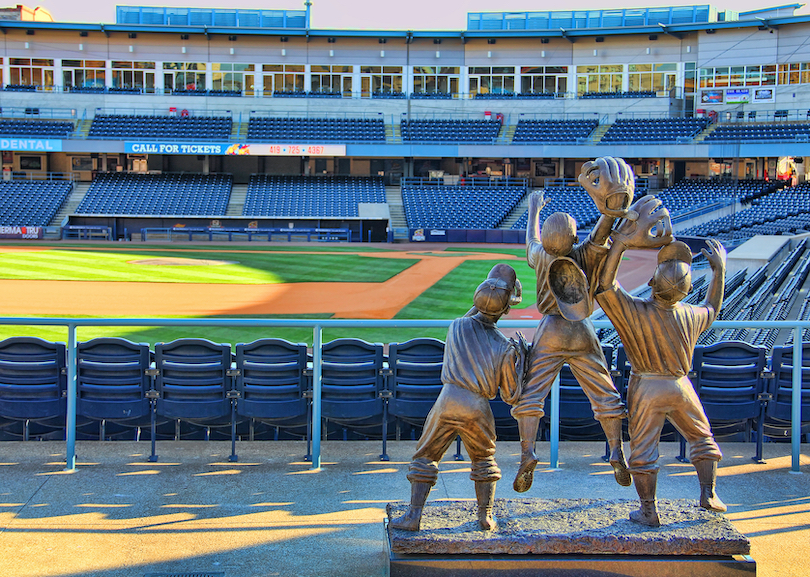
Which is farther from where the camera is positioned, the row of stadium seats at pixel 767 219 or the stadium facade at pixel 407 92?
the stadium facade at pixel 407 92

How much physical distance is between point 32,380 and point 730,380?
6414 millimetres

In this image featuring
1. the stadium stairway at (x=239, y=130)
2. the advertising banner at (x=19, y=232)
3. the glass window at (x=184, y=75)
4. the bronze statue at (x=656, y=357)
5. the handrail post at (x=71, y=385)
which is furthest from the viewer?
the glass window at (x=184, y=75)

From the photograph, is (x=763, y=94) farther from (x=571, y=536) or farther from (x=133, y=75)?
(x=571, y=536)

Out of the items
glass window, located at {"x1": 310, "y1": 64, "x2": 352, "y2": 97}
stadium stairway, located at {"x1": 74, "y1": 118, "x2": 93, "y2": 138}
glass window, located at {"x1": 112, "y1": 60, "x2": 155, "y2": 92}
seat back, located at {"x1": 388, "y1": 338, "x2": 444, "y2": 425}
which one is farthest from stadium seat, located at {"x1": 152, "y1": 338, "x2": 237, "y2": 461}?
glass window, located at {"x1": 112, "y1": 60, "x2": 155, "y2": 92}

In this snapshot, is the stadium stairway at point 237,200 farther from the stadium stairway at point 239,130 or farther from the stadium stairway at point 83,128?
the stadium stairway at point 83,128

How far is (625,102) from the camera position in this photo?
171 feet

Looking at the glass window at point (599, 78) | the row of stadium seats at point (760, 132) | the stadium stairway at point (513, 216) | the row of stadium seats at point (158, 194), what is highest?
the glass window at point (599, 78)

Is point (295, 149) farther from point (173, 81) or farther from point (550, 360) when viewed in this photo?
Result: point (550, 360)

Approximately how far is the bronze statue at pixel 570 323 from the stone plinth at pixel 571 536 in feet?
0.93

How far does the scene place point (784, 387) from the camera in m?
7.27

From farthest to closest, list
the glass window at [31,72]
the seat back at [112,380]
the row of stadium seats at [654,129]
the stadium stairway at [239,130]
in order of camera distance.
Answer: the glass window at [31,72], the stadium stairway at [239,130], the row of stadium seats at [654,129], the seat back at [112,380]

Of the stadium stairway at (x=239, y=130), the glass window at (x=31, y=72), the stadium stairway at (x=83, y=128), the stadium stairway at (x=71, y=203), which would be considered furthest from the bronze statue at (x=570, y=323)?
the glass window at (x=31, y=72)

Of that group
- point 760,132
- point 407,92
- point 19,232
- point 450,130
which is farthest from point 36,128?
point 760,132

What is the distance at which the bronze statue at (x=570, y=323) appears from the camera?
15.1ft
